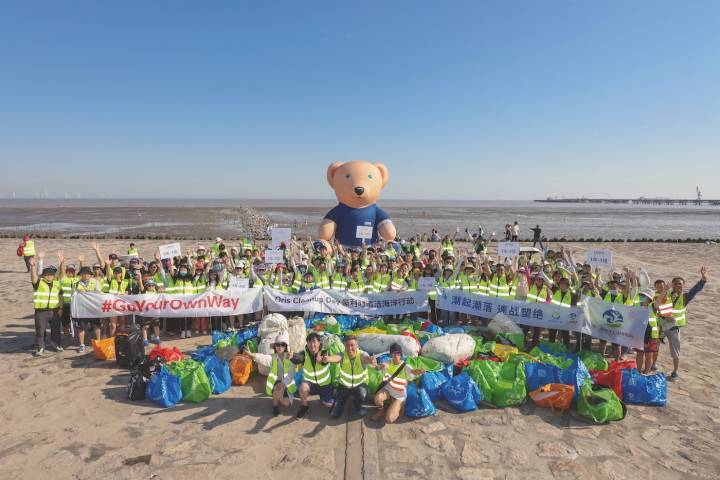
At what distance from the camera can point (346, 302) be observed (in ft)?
28.3

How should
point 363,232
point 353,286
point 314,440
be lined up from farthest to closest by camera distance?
point 363,232 < point 353,286 < point 314,440

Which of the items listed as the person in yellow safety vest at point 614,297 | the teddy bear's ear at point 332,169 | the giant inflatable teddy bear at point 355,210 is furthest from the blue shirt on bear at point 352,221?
the person in yellow safety vest at point 614,297

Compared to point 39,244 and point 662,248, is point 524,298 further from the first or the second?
point 39,244

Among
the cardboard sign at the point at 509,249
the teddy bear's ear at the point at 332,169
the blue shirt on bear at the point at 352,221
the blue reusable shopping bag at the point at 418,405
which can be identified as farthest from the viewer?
the teddy bear's ear at the point at 332,169

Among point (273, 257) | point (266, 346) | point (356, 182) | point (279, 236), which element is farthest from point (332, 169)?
point (266, 346)

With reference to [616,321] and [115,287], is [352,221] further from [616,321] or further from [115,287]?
[616,321]

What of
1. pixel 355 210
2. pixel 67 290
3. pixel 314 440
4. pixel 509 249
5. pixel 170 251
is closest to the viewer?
pixel 314 440

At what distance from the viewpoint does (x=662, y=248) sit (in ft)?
76.1

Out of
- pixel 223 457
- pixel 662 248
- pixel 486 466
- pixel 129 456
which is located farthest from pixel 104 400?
pixel 662 248

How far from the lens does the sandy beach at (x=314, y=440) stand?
431 cm

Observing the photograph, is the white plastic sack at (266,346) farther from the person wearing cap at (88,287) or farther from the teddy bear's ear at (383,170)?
the teddy bear's ear at (383,170)

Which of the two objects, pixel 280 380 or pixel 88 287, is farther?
pixel 88 287

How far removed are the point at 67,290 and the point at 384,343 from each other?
6168 millimetres

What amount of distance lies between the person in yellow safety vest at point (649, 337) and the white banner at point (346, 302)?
3811 mm
